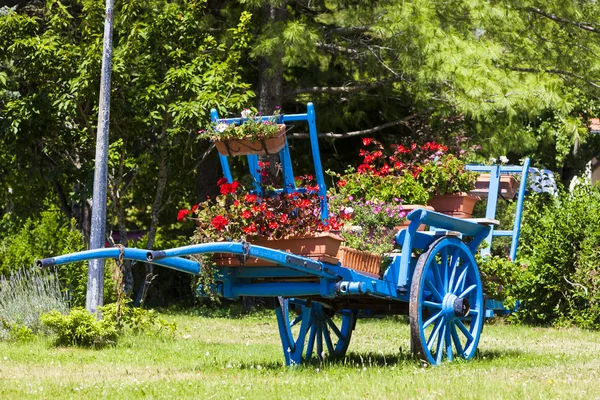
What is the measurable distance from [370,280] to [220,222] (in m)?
1.19

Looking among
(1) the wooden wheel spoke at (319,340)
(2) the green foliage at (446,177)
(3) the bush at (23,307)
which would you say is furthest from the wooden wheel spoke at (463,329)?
(3) the bush at (23,307)

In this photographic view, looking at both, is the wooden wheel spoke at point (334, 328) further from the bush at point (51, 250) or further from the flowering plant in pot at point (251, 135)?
the bush at point (51, 250)

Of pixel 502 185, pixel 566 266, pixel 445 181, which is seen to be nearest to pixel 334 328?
pixel 445 181

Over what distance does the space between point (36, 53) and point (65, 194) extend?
15.7ft

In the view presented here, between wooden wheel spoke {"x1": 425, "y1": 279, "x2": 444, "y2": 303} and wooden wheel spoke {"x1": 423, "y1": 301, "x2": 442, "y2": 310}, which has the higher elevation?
wooden wheel spoke {"x1": 425, "y1": 279, "x2": 444, "y2": 303}

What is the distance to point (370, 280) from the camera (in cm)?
744

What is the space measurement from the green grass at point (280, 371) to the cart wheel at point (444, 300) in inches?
8.1

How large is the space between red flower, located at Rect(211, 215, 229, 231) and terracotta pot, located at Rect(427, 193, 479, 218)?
2.98m

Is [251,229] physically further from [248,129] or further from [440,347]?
[440,347]

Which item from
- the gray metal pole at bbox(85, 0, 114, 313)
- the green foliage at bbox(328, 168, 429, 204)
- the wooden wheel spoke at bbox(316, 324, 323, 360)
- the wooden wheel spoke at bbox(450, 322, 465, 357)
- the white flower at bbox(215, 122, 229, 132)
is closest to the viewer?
the white flower at bbox(215, 122, 229, 132)

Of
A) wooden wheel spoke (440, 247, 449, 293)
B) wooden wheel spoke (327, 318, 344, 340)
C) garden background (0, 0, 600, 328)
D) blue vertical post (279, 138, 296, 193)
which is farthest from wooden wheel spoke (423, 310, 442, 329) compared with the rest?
→ garden background (0, 0, 600, 328)

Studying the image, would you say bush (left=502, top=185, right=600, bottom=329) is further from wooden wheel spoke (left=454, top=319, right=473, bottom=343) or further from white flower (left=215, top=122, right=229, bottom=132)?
white flower (left=215, top=122, right=229, bottom=132)

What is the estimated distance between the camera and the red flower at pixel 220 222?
23.3 feet

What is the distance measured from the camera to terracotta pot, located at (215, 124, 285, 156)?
7293mm
